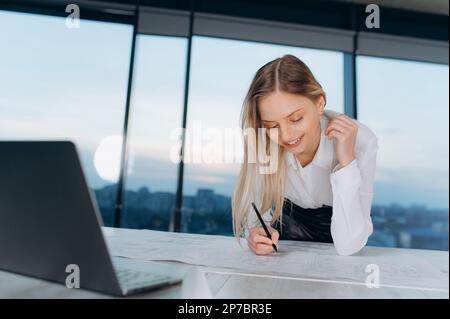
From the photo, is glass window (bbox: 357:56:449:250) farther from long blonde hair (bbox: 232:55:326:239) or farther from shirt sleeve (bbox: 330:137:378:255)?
long blonde hair (bbox: 232:55:326:239)

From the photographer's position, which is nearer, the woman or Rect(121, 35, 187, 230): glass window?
the woman

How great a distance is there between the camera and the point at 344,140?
0.70 m

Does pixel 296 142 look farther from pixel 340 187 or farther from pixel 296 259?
pixel 296 259

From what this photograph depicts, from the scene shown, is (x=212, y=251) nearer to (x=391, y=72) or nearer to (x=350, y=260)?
(x=350, y=260)

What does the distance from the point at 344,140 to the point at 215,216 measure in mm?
439

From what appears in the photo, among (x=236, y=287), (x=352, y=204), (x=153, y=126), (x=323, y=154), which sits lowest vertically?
(x=236, y=287)

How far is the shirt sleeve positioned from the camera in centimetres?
67

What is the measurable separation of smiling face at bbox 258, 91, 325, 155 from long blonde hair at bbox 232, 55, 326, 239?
0.06 ft

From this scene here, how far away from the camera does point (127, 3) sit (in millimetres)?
1002

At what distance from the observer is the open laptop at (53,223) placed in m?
0.32

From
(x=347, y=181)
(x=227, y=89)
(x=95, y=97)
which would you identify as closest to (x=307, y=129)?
(x=347, y=181)

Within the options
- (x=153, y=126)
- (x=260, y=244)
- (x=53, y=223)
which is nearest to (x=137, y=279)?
(x=53, y=223)

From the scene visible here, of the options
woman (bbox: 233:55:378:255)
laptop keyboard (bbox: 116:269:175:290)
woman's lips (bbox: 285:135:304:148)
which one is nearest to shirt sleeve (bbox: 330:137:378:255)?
woman (bbox: 233:55:378:255)
